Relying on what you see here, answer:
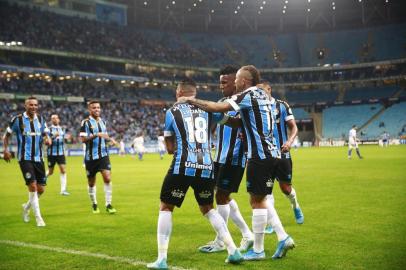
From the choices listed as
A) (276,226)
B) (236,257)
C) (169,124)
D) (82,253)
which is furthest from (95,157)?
(236,257)

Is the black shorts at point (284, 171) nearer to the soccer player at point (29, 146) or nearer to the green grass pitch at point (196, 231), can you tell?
the green grass pitch at point (196, 231)

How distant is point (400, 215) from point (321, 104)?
2519 inches

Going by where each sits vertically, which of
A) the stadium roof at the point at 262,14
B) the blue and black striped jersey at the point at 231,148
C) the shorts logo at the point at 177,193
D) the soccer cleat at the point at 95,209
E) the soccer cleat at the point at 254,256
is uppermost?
the stadium roof at the point at 262,14

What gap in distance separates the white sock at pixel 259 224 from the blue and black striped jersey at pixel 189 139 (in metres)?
0.84

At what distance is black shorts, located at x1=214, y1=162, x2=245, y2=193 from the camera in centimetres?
680

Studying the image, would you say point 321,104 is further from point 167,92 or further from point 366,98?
point 167,92

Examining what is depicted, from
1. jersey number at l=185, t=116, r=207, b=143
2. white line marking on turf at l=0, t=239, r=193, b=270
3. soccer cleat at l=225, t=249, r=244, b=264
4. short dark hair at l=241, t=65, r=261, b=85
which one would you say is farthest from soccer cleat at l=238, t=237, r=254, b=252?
short dark hair at l=241, t=65, r=261, b=85

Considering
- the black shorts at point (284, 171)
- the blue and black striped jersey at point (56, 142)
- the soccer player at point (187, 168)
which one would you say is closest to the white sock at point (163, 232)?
the soccer player at point (187, 168)

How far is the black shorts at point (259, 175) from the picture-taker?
235 inches

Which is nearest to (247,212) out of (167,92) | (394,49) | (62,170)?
(62,170)

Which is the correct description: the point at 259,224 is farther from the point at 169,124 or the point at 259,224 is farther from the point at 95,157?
the point at 95,157

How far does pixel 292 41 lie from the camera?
78.8 metres

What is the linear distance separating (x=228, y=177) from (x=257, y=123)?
1.22 m

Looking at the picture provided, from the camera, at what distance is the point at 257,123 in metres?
6.07
